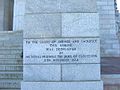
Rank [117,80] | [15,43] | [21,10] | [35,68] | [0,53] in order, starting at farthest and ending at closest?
[21,10] → [15,43] → [0,53] → [117,80] → [35,68]

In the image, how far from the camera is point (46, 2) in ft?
24.6

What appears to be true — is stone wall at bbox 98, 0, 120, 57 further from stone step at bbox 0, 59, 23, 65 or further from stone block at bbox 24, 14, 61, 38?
stone block at bbox 24, 14, 61, 38

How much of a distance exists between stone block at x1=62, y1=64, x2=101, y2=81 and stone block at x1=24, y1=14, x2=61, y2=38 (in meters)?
0.88

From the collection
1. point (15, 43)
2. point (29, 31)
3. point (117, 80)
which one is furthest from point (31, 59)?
point (15, 43)

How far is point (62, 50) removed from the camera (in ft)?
24.3

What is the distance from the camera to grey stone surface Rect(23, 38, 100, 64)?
738cm

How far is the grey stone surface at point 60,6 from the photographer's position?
7.45 meters

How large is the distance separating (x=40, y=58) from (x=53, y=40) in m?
0.54

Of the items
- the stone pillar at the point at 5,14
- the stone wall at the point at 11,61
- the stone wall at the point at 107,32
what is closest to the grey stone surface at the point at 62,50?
the stone wall at the point at 11,61

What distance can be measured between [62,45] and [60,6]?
96 cm

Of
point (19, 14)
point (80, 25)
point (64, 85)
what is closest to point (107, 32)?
point (19, 14)

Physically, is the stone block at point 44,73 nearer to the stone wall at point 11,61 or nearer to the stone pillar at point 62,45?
the stone pillar at point 62,45

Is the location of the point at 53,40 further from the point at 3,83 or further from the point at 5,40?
the point at 5,40

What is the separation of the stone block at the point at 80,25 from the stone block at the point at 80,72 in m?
0.75
